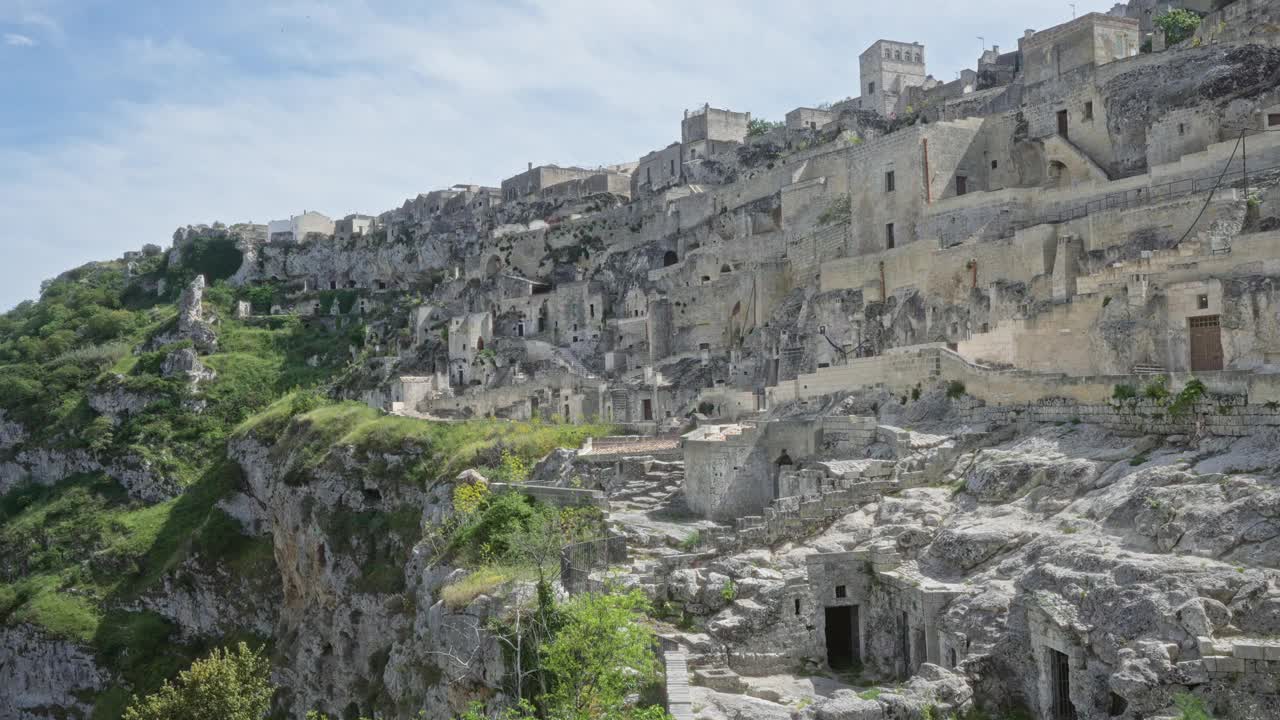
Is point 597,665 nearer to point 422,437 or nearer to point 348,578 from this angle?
point 422,437

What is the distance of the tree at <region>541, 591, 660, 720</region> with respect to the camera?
1723 cm

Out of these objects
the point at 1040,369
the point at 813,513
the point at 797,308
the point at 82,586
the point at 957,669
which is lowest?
the point at 82,586

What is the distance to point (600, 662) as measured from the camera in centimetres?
1744

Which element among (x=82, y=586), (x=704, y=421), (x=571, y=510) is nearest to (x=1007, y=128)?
(x=704, y=421)

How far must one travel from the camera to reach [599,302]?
6450 centimetres

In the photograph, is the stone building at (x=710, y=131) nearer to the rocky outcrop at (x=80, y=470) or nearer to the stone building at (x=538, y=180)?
the stone building at (x=538, y=180)

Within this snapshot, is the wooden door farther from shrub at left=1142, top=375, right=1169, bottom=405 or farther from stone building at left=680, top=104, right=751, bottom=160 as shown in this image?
stone building at left=680, top=104, right=751, bottom=160

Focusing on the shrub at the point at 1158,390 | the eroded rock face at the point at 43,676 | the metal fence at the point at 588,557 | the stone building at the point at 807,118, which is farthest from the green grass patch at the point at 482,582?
the stone building at the point at 807,118

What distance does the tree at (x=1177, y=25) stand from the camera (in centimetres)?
4862

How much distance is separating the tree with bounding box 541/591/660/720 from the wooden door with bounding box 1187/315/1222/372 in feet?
45.3

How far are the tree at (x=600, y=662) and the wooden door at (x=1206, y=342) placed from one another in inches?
544

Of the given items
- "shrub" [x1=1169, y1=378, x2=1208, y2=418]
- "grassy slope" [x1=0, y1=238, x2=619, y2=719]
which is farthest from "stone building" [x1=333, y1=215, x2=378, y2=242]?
"shrub" [x1=1169, y1=378, x2=1208, y2=418]

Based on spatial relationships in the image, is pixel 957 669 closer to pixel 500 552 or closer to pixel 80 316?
pixel 500 552

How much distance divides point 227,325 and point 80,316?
16.9 meters
